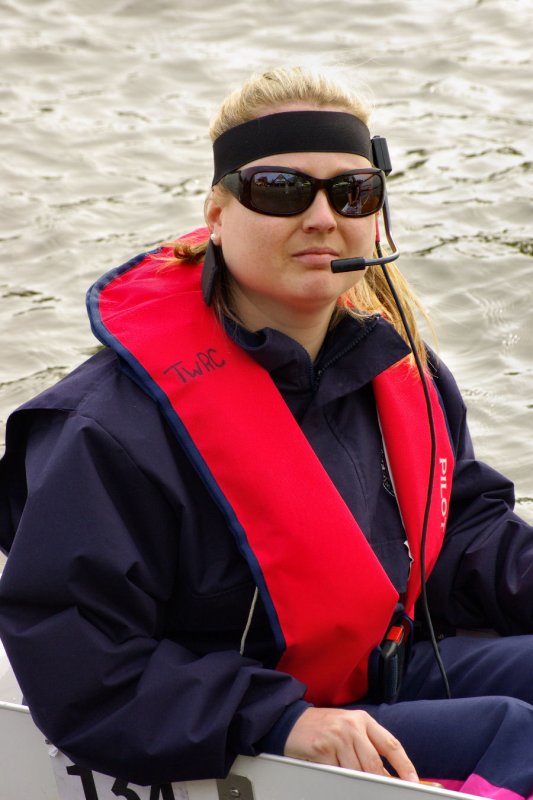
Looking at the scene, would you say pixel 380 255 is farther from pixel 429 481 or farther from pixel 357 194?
pixel 429 481

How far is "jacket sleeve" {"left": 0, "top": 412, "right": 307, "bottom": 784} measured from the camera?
1.62m

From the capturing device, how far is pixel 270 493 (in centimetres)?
179

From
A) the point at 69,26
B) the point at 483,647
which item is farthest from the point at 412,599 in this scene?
the point at 69,26

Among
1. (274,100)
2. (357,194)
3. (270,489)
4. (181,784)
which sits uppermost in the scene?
(274,100)

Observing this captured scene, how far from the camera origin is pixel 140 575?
5.56 ft

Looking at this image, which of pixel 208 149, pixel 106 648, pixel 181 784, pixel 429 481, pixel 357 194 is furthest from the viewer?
pixel 208 149

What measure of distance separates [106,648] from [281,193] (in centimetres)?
70

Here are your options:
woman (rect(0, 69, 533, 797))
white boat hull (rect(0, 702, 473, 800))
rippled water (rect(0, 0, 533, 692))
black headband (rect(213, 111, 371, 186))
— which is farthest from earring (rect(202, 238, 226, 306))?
rippled water (rect(0, 0, 533, 692))

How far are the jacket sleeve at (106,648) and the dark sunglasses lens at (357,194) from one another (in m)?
0.50

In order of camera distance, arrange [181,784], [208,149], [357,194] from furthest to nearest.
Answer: [208,149], [357,194], [181,784]

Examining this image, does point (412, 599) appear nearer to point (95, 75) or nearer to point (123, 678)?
point (123, 678)

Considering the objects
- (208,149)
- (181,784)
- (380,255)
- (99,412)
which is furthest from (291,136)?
(208,149)

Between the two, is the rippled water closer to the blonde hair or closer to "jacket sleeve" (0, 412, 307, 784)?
the blonde hair

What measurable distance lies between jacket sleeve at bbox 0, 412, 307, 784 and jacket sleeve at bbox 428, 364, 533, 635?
1.69ft
